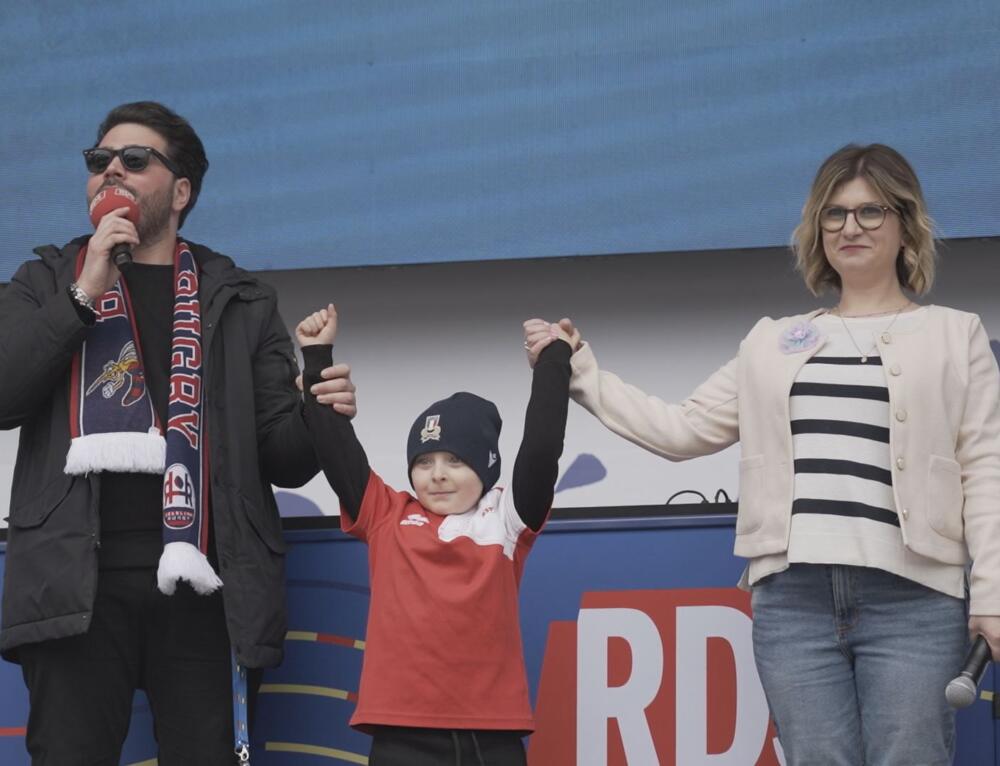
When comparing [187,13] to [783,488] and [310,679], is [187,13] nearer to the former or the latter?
[310,679]

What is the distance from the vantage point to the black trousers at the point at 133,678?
2.09 metres

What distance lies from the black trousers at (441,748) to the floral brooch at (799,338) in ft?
2.54

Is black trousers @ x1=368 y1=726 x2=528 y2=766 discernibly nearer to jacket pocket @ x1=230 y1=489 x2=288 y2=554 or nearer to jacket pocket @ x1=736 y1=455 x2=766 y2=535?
jacket pocket @ x1=230 y1=489 x2=288 y2=554

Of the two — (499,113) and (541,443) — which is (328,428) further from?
(499,113)

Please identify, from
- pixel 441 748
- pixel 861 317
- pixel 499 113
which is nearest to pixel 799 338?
pixel 861 317

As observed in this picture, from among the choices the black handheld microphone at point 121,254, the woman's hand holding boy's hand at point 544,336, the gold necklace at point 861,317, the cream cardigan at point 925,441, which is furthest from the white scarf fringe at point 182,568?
the gold necklace at point 861,317

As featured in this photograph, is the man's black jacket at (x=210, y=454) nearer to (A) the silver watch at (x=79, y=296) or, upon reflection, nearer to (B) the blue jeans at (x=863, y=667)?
(A) the silver watch at (x=79, y=296)

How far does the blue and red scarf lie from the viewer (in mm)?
2133

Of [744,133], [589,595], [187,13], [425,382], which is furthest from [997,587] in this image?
[187,13]

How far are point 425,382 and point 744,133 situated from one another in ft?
4.20

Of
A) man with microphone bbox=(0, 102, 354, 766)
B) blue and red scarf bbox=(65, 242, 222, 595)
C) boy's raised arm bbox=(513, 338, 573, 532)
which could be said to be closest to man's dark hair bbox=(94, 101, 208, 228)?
man with microphone bbox=(0, 102, 354, 766)

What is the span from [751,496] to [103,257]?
3.68 feet

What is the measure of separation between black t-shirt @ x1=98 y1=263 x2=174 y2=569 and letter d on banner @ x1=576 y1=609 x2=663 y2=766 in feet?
2.74

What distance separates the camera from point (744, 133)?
376 cm
